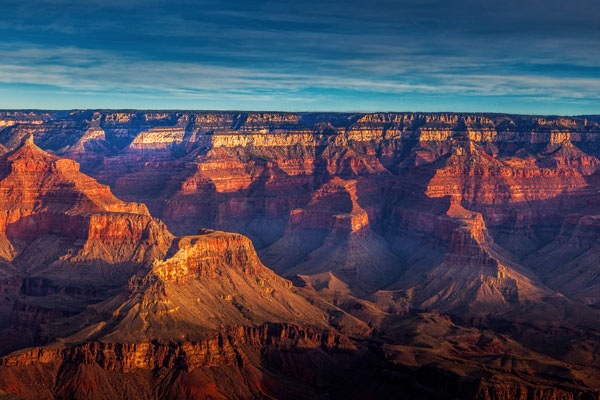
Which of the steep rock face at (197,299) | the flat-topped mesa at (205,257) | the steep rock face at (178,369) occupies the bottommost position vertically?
the steep rock face at (178,369)

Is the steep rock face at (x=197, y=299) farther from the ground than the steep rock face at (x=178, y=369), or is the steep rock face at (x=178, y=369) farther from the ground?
the steep rock face at (x=197, y=299)

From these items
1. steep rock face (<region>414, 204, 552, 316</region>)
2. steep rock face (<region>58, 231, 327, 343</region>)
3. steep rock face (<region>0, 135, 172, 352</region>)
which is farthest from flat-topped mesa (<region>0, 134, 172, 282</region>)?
steep rock face (<region>414, 204, 552, 316</region>)

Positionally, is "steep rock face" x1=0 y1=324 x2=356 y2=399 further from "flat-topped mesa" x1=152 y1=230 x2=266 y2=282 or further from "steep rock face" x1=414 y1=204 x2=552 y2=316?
"steep rock face" x1=414 y1=204 x2=552 y2=316

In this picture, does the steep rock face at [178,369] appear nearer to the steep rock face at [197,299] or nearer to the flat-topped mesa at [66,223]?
the steep rock face at [197,299]

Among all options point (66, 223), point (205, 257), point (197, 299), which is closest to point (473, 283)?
point (205, 257)

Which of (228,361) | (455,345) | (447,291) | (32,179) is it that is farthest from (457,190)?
(228,361)

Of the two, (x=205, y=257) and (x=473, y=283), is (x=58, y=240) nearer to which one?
(x=205, y=257)

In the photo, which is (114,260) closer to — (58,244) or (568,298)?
(58,244)

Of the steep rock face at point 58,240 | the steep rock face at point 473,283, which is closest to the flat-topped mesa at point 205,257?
the steep rock face at point 58,240

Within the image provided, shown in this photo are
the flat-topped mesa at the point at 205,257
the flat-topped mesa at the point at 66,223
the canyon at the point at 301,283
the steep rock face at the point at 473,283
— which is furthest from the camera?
the steep rock face at the point at 473,283
